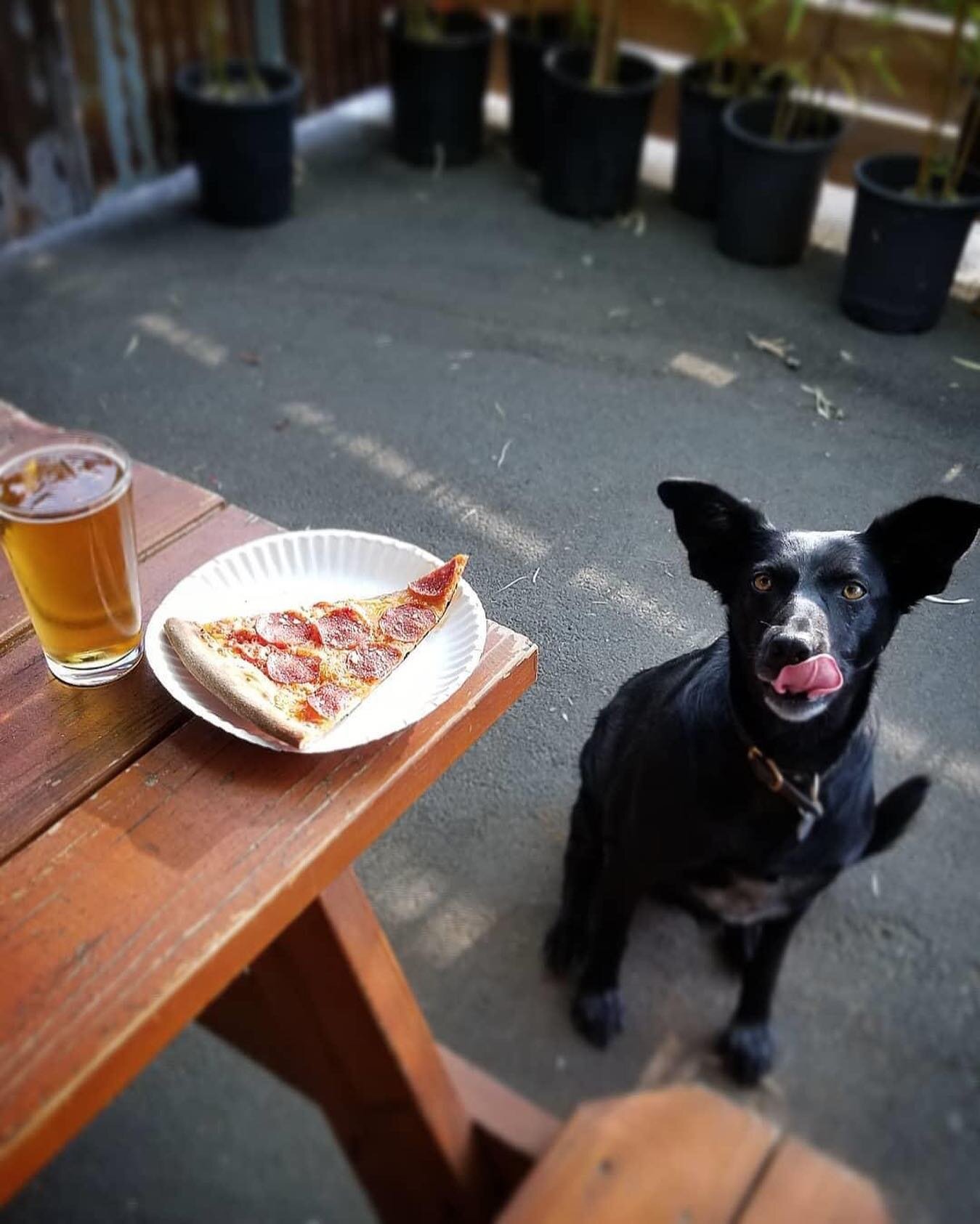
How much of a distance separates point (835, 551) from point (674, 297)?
2.16 meters

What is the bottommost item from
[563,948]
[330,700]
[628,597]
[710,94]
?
[563,948]

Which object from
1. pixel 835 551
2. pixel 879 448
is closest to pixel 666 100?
pixel 879 448

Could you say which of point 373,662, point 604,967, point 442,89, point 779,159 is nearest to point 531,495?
point 604,967

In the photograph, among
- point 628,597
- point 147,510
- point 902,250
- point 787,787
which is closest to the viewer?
point 787,787

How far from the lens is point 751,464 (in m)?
2.49

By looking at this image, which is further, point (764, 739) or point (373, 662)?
point (764, 739)

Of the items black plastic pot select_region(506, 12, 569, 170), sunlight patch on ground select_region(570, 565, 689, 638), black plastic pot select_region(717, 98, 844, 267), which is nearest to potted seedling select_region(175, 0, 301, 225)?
black plastic pot select_region(506, 12, 569, 170)

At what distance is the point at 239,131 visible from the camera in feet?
11.5

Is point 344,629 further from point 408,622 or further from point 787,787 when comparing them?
point 787,787

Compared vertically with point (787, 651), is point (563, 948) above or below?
below

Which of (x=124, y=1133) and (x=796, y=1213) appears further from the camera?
(x=124, y=1133)

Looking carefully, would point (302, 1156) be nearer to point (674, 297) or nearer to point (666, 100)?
point (674, 297)

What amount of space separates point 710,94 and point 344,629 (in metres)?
2.96

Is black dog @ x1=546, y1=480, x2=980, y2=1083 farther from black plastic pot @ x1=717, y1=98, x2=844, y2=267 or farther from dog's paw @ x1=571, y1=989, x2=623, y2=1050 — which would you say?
black plastic pot @ x1=717, y1=98, x2=844, y2=267
